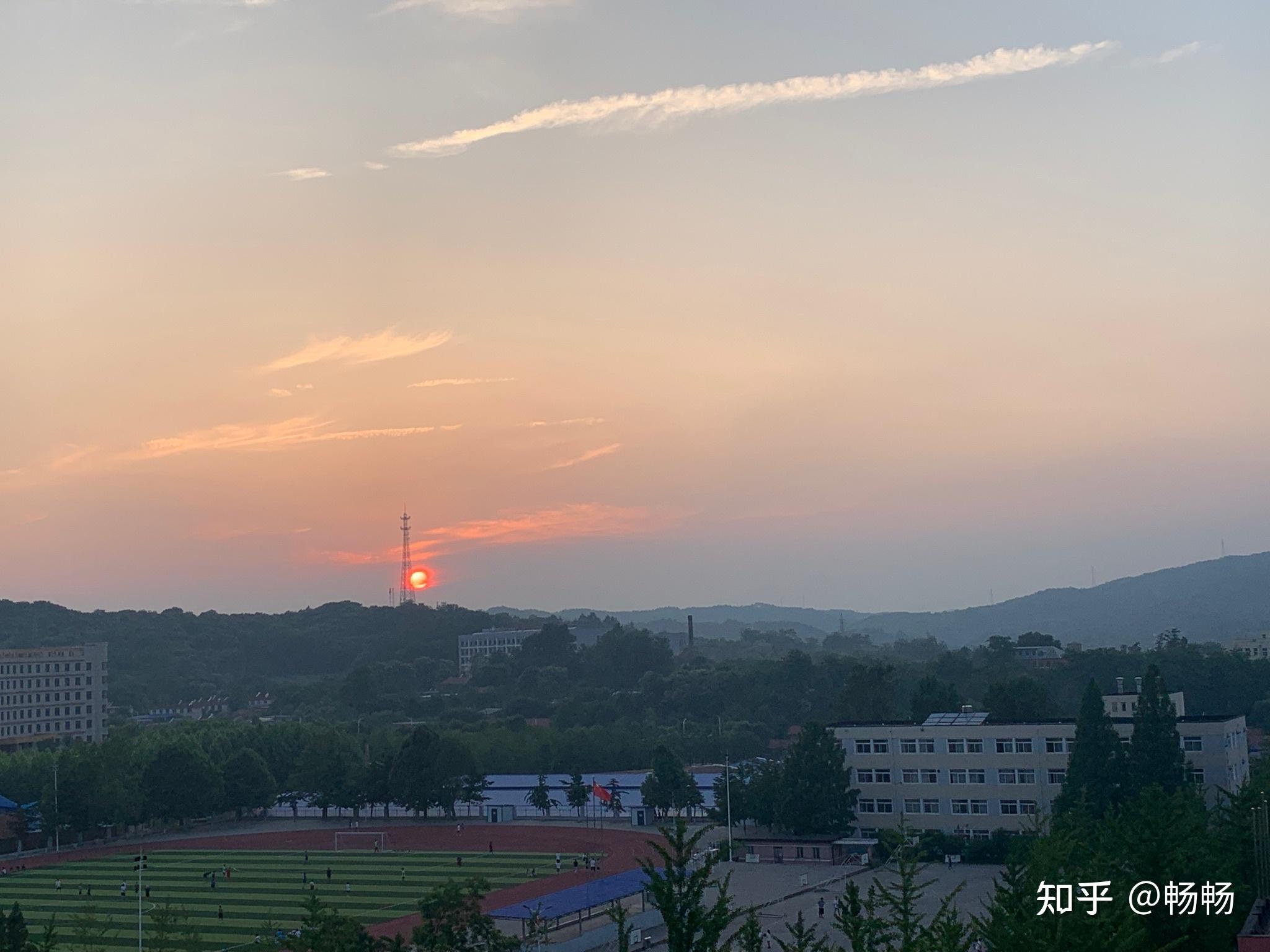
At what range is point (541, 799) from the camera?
73188mm

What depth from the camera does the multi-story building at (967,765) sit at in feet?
179

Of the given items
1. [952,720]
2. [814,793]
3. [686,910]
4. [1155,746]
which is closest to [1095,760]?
[1155,746]

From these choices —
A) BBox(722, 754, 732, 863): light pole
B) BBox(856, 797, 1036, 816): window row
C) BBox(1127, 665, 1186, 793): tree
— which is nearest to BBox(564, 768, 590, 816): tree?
BBox(722, 754, 732, 863): light pole

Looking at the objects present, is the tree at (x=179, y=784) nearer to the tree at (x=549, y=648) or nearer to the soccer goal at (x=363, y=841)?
the soccer goal at (x=363, y=841)

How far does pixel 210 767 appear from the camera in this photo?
2886 inches

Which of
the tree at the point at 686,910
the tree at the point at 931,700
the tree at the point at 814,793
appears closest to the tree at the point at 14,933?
the tree at the point at 686,910

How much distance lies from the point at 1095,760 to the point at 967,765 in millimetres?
7198

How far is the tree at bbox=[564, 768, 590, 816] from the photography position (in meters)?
71.6

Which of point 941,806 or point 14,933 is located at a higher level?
point 14,933

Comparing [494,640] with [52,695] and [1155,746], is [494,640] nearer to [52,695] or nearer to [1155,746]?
[52,695]

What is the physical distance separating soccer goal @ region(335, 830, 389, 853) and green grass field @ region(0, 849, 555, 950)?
121 cm

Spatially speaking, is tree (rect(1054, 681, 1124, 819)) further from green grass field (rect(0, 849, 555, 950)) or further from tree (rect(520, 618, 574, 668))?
tree (rect(520, 618, 574, 668))

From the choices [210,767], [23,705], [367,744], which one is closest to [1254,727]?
[367,744]

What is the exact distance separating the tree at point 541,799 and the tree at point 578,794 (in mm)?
1119
